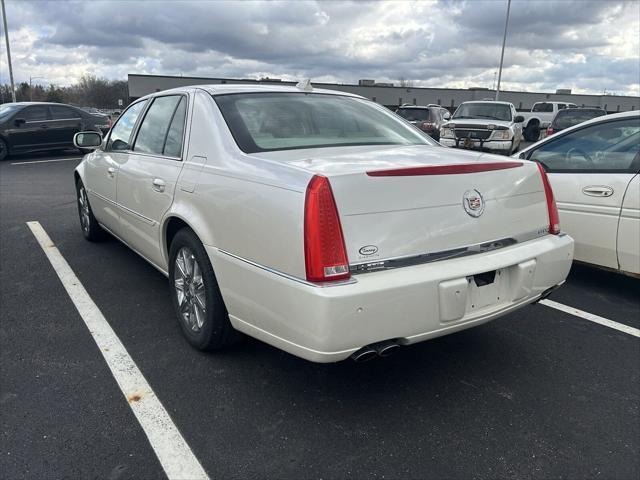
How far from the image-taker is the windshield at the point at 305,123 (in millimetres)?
3027

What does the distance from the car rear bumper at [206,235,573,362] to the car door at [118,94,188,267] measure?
33.8 inches

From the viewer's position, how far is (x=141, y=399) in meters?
2.72

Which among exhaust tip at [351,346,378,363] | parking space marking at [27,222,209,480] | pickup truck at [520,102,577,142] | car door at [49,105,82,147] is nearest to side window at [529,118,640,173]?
exhaust tip at [351,346,378,363]

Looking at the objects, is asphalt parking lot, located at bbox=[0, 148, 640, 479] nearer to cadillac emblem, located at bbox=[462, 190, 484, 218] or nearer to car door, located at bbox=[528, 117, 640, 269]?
car door, located at bbox=[528, 117, 640, 269]

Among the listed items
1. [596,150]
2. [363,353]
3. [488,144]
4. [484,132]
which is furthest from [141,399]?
[488,144]

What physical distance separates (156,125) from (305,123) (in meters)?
1.32

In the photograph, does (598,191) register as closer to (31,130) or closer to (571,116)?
(571,116)


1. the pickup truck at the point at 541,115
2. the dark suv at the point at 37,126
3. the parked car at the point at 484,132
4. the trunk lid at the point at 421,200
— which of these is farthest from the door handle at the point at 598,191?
the pickup truck at the point at 541,115

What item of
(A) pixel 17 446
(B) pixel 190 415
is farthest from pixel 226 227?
(A) pixel 17 446

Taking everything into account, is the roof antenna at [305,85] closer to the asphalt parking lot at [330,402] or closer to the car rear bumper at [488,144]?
the asphalt parking lot at [330,402]

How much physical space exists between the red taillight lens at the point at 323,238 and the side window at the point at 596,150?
9.88 feet

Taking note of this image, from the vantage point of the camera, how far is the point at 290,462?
2266 mm

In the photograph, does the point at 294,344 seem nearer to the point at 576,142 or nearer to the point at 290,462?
the point at 290,462

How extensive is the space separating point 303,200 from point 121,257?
3.55 metres
